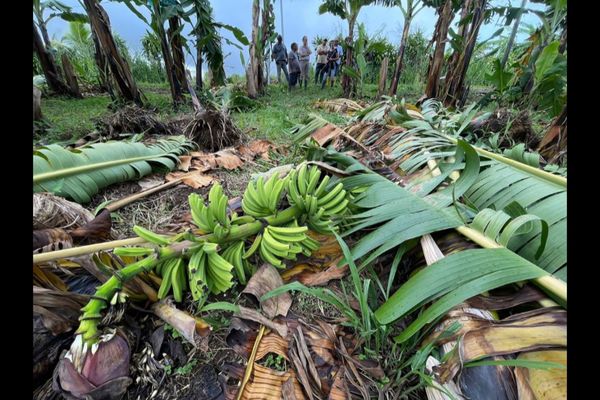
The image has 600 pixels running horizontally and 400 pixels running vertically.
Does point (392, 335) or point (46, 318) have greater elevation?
point (46, 318)

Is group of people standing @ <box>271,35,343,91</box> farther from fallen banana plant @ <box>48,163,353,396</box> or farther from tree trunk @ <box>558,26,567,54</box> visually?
fallen banana plant @ <box>48,163,353,396</box>

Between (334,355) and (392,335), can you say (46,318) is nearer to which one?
(334,355)

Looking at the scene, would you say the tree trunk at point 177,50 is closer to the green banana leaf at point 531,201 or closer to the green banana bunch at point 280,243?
the green banana bunch at point 280,243

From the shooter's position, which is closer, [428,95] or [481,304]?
[481,304]

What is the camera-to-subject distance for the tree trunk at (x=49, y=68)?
359 cm

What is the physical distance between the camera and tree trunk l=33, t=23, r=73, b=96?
359 centimetres

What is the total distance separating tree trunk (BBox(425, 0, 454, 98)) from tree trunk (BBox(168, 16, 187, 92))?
3.09 meters

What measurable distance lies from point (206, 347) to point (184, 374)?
6 cm

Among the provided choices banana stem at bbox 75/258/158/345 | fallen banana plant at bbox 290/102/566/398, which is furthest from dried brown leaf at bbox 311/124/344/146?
banana stem at bbox 75/258/158/345

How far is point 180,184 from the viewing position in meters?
1.30

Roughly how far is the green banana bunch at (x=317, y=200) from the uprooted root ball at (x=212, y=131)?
1.17 m

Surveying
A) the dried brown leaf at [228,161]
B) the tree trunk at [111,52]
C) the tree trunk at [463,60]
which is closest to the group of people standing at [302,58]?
the tree trunk at [463,60]

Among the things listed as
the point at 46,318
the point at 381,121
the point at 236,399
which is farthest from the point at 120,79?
the point at 236,399
